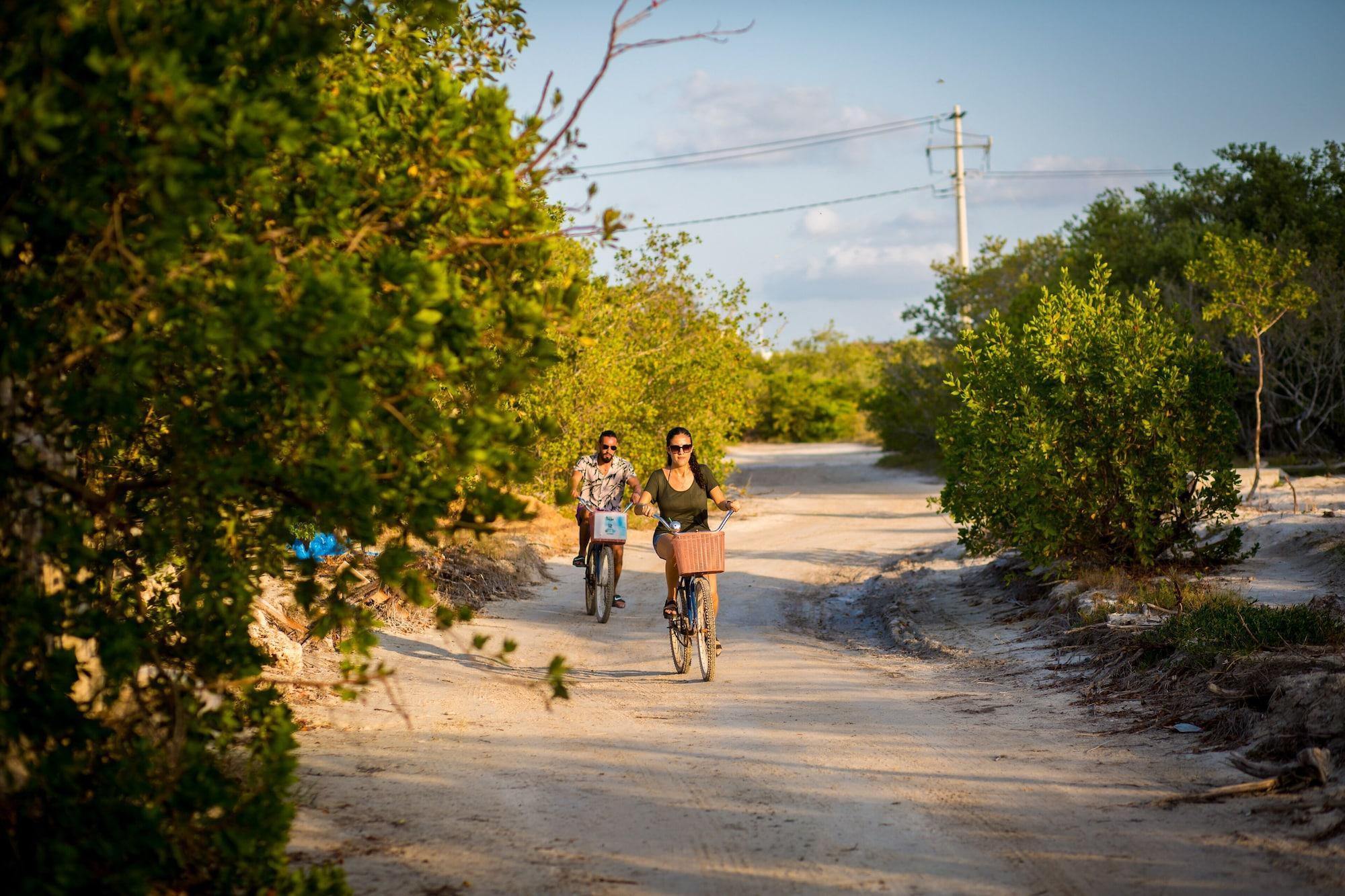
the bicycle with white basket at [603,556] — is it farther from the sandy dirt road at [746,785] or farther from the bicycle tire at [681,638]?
the bicycle tire at [681,638]

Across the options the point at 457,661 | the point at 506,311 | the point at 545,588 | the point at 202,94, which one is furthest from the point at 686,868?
the point at 545,588

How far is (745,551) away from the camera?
19.1m

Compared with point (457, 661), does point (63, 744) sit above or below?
above

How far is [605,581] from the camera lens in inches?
480

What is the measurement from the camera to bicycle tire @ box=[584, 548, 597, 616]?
40.4 feet

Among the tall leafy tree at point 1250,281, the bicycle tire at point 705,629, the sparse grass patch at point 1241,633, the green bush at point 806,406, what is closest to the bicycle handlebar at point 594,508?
the bicycle tire at point 705,629

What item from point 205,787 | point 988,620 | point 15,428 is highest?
point 15,428

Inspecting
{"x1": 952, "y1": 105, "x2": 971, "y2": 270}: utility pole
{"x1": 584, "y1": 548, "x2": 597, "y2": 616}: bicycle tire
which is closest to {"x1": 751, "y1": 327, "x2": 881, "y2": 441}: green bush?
{"x1": 952, "y1": 105, "x2": 971, "y2": 270}: utility pole

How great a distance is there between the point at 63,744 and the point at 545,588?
36.0 feet

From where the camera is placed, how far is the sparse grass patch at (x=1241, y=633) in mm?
7480

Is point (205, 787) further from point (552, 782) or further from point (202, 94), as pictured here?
point (552, 782)

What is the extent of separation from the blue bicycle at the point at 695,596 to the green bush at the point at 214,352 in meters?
→ 4.56

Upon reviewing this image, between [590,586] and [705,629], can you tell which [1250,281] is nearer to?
[590,586]

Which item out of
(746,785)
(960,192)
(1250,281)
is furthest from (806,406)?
(746,785)
